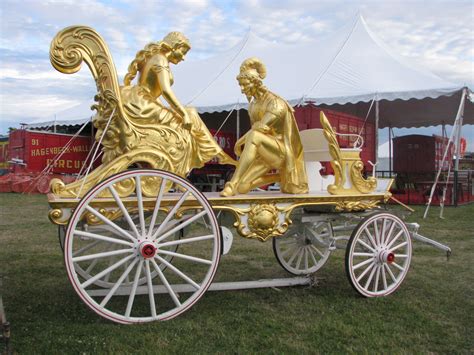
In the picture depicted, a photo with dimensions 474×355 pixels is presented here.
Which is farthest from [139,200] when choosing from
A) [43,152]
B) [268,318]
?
[43,152]

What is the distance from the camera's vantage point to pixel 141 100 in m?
3.46

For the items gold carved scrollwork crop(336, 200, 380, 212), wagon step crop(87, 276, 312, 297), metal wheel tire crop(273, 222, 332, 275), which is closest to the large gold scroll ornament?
wagon step crop(87, 276, 312, 297)

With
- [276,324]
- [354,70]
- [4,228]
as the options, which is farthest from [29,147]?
[276,324]

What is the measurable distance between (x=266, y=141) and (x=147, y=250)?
1.25 m

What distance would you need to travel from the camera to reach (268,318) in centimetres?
338

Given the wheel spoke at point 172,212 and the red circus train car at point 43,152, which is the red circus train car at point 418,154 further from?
A: the wheel spoke at point 172,212

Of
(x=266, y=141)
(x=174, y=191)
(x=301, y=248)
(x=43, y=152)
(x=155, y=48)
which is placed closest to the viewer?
(x=155, y=48)

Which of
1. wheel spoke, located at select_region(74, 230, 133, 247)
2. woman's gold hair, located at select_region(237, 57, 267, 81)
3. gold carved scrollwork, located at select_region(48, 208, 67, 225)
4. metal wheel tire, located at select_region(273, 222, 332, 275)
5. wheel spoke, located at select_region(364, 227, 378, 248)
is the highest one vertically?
woman's gold hair, located at select_region(237, 57, 267, 81)

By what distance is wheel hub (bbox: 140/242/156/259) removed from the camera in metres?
3.03

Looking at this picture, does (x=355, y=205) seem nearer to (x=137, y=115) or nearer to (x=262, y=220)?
(x=262, y=220)

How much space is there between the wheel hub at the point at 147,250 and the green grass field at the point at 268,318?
450 millimetres

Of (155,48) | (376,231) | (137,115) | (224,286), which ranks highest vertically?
(155,48)

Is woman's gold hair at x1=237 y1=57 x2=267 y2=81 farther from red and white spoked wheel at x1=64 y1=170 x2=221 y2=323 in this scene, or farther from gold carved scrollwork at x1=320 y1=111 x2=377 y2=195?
red and white spoked wheel at x1=64 y1=170 x2=221 y2=323

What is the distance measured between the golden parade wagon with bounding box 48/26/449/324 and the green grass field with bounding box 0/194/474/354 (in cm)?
15
